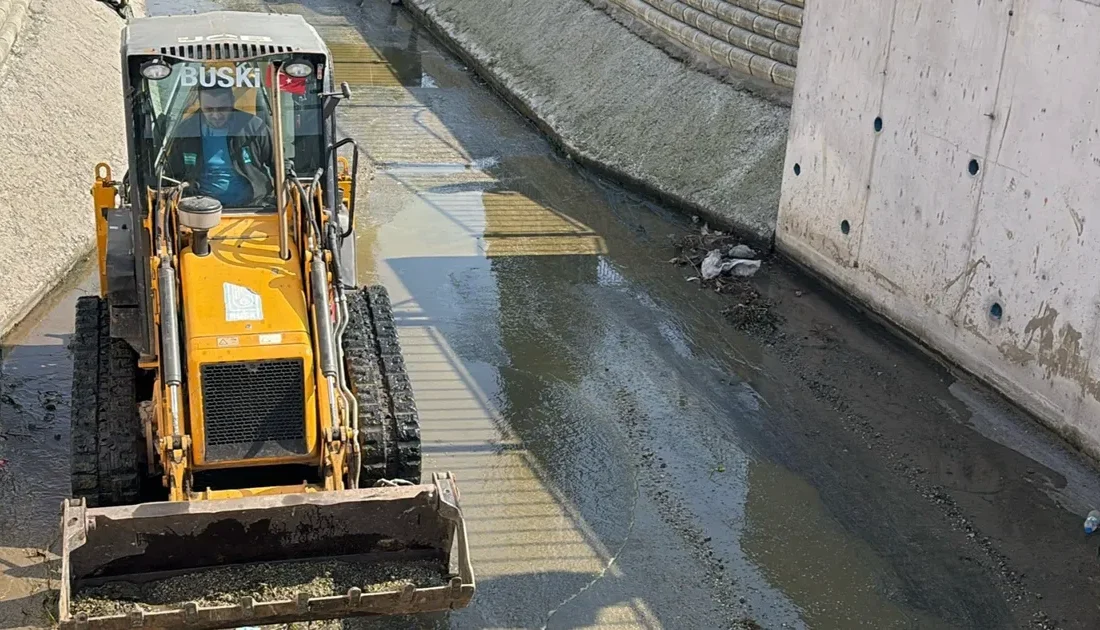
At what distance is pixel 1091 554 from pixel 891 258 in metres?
4.21

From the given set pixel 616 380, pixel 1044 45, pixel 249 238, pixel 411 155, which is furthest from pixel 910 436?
pixel 411 155

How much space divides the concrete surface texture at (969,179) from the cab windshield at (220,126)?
5.89 m

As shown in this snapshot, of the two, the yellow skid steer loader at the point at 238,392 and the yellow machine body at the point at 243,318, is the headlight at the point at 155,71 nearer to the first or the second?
the yellow skid steer loader at the point at 238,392

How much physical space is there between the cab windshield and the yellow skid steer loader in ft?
0.04

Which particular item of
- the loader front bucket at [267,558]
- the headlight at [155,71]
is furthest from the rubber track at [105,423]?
the headlight at [155,71]

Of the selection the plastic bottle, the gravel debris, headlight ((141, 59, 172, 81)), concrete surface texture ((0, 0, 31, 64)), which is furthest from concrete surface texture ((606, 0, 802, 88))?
the gravel debris

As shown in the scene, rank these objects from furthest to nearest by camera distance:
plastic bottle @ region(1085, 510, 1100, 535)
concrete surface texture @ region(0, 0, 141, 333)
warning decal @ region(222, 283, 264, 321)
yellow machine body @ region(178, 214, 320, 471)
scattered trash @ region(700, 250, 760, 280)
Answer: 1. scattered trash @ region(700, 250, 760, 280)
2. concrete surface texture @ region(0, 0, 141, 333)
3. plastic bottle @ region(1085, 510, 1100, 535)
4. warning decal @ region(222, 283, 264, 321)
5. yellow machine body @ region(178, 214, 320, 471)

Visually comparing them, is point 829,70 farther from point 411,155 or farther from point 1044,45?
point 411,155

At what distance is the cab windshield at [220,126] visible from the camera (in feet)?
25.4

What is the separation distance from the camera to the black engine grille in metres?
6.99

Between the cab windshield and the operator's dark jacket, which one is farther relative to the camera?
the operator's dark jacket

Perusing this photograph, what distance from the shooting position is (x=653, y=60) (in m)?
18.4

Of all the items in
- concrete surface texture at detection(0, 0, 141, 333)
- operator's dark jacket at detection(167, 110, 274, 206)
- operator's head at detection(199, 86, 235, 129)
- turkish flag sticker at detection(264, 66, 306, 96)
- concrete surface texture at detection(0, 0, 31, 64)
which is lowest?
concrete surface texture at detection(0, 0, 141, 333)

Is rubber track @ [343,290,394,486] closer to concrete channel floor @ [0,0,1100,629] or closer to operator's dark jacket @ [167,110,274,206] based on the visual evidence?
concrete channel floor @ [0,0,1100,629]
